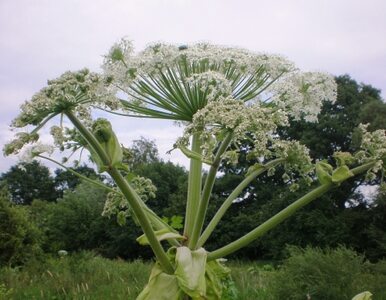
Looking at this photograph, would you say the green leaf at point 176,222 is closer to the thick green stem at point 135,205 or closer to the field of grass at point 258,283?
the thick green stem at point 135,205

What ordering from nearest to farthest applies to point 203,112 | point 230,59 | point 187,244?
point 203,112 < point 187,244 < point 230,59

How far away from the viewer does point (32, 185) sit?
228ft

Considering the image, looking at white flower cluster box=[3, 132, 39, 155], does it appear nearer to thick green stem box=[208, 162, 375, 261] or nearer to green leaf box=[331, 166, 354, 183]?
thick green stem box=[208, 162, 375, 261]

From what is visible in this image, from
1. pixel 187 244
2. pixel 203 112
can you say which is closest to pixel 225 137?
pixel 203 112

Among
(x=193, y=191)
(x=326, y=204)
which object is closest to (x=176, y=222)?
(x=193, y=191)

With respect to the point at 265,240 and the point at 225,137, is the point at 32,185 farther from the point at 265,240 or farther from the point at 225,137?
the point at 225,137

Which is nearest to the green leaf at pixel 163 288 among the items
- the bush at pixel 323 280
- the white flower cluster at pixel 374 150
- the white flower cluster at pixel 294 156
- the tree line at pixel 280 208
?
the white flower cluster at pixel 294 156

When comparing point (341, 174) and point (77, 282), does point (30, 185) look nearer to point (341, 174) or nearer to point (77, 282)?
point (77, 282)

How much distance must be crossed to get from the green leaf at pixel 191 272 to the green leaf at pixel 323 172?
0.54 m

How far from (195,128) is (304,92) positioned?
89 centimetres

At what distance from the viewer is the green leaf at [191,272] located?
192 centimetres

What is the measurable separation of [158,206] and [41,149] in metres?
43.7

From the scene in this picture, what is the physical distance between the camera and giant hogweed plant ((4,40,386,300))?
6.21ft

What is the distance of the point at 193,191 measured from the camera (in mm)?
2404
